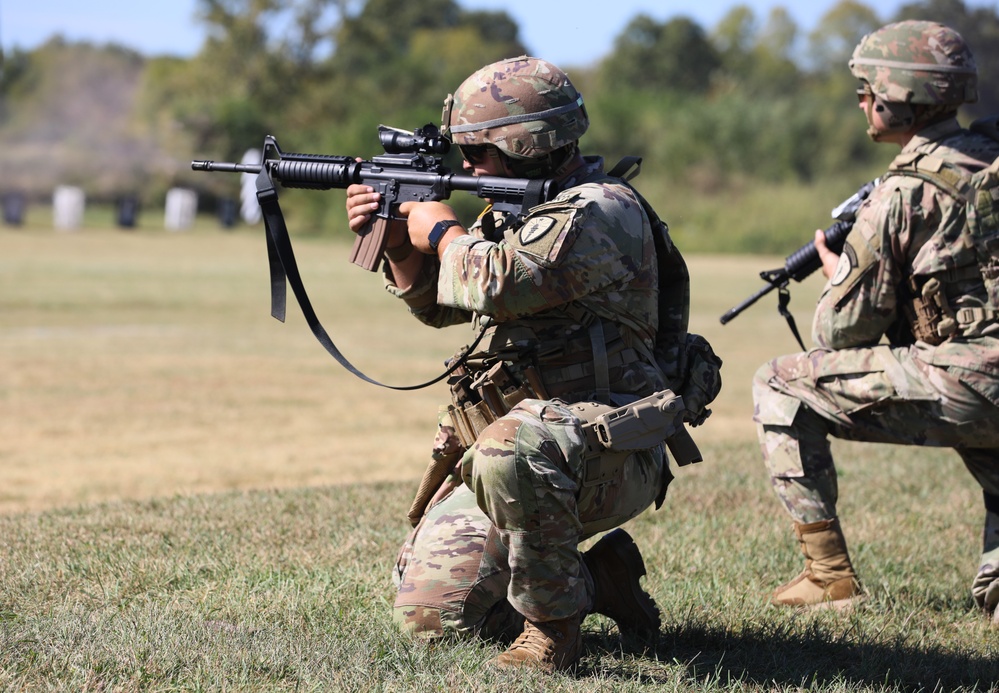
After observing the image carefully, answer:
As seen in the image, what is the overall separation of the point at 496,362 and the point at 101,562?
6.47ft

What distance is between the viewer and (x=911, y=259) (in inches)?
197

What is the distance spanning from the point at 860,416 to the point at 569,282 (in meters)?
1.70

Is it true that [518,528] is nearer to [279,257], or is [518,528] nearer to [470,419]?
[470,419]

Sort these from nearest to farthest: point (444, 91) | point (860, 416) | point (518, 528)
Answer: point (518, 528), point (860, 416), point (444, 91)

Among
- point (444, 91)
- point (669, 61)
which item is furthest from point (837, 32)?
point (444, 91)

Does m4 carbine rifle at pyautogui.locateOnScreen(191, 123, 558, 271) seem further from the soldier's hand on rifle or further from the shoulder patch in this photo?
the soldier's hand on rifle

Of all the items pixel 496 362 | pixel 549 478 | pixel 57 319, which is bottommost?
pixel 57 319

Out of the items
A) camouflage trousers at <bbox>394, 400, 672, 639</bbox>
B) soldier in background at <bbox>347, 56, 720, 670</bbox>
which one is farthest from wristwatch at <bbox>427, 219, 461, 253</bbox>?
camouflage trousers at <bbox>394, 400, 672, 639</bbox>

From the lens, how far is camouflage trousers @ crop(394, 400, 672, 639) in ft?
12.9

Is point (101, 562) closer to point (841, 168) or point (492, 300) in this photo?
point (492, 300)

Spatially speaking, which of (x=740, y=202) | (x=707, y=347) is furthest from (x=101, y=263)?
(x=707, y=347)

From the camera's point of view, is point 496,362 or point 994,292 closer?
point 496,362

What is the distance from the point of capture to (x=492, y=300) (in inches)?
156

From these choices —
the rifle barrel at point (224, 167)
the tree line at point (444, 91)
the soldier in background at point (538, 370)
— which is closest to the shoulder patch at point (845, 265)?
the soldier in background at point (538, 370)
